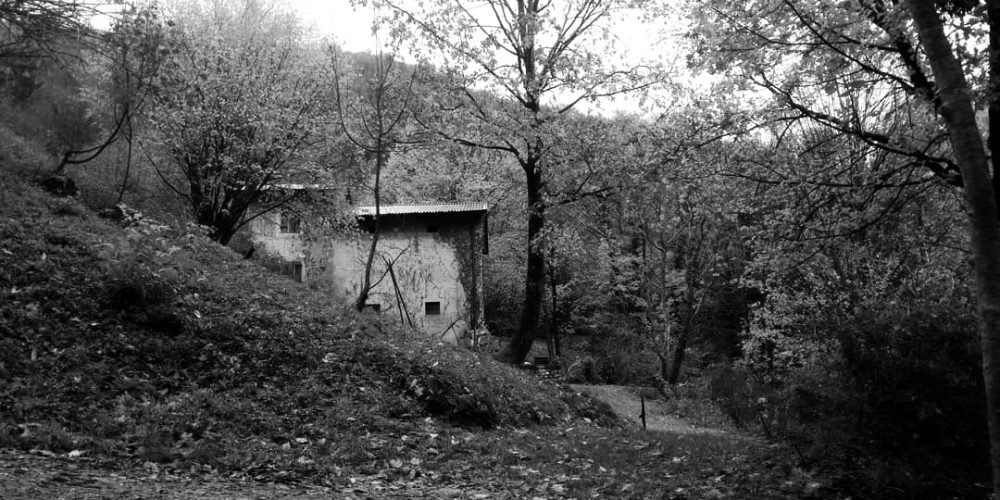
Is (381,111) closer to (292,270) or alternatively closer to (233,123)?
(233,123)

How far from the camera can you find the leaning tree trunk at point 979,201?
13.6ft

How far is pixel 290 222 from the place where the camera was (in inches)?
931

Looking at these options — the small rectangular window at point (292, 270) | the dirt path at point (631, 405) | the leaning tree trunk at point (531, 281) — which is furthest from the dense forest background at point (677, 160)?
the small rectangular window at point (292, 270)

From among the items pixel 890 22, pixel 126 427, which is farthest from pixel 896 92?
pixel 126 427

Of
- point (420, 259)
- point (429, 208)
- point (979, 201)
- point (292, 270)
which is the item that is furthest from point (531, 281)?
point (292, 270)

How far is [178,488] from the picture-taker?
204 inches

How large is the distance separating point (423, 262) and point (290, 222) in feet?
17.4

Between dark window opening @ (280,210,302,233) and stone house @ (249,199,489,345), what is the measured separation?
16 centimetres

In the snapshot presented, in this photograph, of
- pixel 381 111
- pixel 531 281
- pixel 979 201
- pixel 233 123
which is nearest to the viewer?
pixel 979 201

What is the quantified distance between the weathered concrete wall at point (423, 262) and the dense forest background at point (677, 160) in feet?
7.59

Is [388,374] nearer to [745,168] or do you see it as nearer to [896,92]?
[745,168]

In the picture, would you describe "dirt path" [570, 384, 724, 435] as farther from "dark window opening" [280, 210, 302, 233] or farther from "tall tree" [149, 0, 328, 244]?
"tall tree" [149, 0, 328, 244]

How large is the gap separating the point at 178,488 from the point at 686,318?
23837mm

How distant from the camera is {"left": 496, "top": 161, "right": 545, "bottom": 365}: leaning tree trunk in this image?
590 inches
